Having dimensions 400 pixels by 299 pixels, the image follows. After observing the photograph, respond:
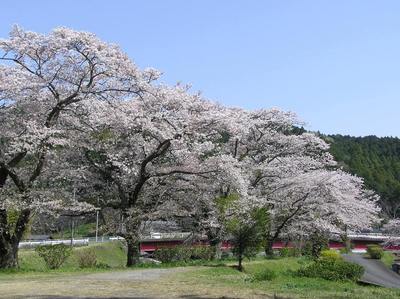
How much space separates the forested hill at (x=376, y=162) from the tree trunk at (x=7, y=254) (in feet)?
204

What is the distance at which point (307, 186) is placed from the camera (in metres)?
33.6

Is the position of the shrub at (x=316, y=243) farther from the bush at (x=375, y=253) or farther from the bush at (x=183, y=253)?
the bush at (x=375, y=253)

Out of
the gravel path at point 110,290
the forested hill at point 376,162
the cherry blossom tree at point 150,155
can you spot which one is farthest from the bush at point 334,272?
the forested hill at point 376,162

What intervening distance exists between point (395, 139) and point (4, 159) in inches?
5938

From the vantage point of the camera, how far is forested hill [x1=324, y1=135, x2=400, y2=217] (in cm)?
10488

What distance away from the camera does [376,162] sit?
128125 mm

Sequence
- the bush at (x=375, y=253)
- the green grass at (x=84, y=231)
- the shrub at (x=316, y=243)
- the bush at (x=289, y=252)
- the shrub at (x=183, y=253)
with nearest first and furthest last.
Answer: the shrub at (x=183, y=253) → the bush at (x=289, y=252) → the shrub at (x=316, y=243) → the bush at (x=375, y=253) → the green grass at (x=84, y=231)

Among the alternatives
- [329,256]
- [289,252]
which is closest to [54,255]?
[329,256]

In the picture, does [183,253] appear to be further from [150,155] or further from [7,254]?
[7,254]

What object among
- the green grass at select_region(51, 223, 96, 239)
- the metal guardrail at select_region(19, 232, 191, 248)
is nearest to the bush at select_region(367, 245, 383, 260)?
the metal guardrail at select_region(19, 232, 191, 248)

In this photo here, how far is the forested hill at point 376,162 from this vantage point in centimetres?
10488

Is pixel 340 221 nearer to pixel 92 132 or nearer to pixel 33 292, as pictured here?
pixel 92 132

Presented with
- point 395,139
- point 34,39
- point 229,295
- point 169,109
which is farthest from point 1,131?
point 395,139

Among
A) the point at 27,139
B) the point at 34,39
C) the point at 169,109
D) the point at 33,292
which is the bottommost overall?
the point at 33,292
